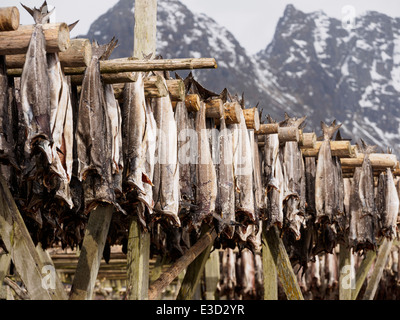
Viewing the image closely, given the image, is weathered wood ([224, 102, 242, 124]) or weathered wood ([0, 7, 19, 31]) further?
weathered wood ([224, 102, 242, 124])

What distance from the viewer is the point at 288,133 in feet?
22.0

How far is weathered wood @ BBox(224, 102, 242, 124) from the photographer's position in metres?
5.68

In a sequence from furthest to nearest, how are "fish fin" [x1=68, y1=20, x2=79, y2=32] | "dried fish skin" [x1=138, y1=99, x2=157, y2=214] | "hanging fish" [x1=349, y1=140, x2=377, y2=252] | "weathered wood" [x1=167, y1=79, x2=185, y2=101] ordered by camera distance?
1. "hanging fish" [x1=349, y1=140, x2=377, y2=252]
2. "weathered wood" [x1=167, y1=79, x2=185, y2=101]
3. "dried fish skin" [x1=138, y1=99, x2=157, y2=214]
4. "fish fin" [x1=68, y1=20, x2=79, y2=32]

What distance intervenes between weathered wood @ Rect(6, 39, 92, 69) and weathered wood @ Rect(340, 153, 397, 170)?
4520 millimetres

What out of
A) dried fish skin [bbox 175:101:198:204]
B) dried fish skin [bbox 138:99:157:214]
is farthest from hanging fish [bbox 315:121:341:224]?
dried fish skin [bbox 138:99:157:214]

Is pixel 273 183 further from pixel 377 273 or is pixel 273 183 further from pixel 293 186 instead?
pixel 377 273

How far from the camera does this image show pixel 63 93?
13.3 ft

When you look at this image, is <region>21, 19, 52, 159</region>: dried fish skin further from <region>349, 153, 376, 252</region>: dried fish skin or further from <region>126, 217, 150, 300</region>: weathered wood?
<region>349, 153, 376, 252</region>: dried fish skin

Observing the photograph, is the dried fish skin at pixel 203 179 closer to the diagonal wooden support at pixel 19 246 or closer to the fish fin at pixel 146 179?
the fish fin at pixel 146 179

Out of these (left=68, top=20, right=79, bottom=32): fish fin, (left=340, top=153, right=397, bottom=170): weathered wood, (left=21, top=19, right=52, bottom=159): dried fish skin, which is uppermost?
(left=340, top=153, right=397, bottom=170): weathered wood

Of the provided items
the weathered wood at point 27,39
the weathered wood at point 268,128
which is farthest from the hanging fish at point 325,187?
the weathered wood at point 27,39

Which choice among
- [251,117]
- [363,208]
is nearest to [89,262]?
[251,117]

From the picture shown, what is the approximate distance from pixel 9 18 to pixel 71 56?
43 centimetres
